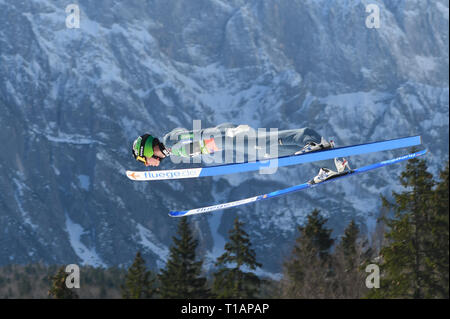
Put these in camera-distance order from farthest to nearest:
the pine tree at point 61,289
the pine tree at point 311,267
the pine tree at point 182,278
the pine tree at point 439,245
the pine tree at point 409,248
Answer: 1. the pine tree at point 311,267
2. the pine tree at point 182,278
3. the pine tree at point 439,245
4. the pine tree at point 409,248
5. the pine tree at point 61,289

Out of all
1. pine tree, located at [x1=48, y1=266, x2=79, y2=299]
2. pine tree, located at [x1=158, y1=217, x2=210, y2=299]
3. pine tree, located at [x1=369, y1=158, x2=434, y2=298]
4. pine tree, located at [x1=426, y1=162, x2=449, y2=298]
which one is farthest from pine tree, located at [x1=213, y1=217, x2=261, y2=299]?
pine tree, located at [x1=48, y1=266, x2=79, y2=299]

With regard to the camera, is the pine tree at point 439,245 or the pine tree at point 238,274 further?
the pine tree at point 238,274

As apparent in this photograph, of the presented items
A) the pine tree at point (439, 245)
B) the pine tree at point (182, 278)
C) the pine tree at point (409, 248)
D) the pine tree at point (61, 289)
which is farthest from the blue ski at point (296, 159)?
the pine tree at point (182, 278)

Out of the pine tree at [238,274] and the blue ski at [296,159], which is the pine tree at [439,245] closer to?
the pine tree at [238,274]

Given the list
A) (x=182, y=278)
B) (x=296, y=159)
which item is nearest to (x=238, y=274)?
(x=182, y=278)
